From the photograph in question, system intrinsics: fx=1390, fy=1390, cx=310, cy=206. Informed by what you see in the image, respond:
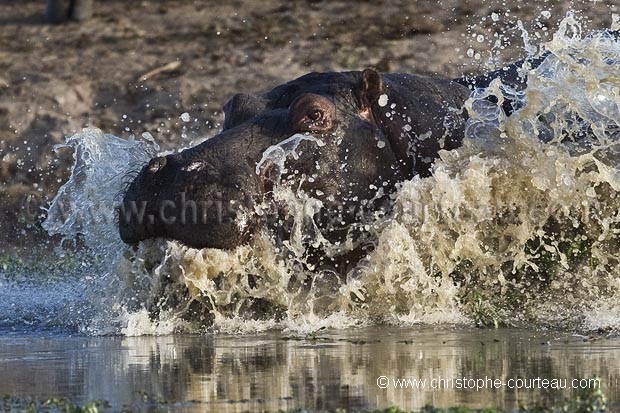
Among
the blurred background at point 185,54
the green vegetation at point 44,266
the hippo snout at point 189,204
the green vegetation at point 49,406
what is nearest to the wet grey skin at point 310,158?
the hippo snout at point 189,204

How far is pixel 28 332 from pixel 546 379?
3.33m

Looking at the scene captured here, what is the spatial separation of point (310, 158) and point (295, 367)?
2140mm

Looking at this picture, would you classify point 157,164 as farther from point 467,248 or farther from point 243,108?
point 467,248

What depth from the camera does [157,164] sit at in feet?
23.9

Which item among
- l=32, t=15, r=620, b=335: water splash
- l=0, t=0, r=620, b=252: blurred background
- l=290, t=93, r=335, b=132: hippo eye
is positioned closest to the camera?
l=32, t=15, r=620, b=335: water splash

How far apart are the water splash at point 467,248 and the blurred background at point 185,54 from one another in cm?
629

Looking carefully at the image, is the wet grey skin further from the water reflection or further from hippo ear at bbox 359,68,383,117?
the water reflection

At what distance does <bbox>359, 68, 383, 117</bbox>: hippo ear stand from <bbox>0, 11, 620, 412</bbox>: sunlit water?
546 millimetres

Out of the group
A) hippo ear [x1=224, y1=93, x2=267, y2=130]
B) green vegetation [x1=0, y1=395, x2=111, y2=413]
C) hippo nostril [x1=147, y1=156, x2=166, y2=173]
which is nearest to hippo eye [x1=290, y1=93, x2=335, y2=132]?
hippo ear [x1=224, y1=93, x2=267, y2=130]

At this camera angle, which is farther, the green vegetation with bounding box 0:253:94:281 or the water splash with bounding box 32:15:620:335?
the green vegetation with bounding box 0:253:94:281

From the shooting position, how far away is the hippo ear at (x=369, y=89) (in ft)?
26.7

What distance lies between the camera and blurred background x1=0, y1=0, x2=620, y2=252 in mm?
14703

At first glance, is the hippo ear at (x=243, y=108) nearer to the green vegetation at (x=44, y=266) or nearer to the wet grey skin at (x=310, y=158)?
the wet grey skin at (x=310, y=158)

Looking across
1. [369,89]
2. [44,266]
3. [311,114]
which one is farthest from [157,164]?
[44,266]
